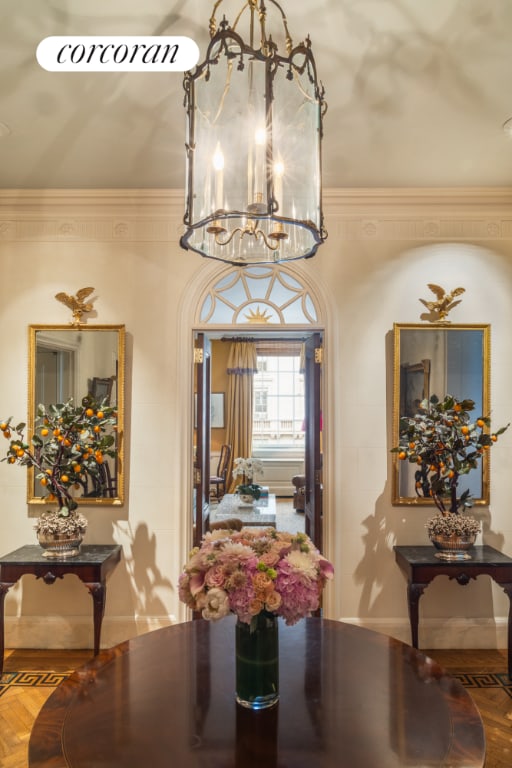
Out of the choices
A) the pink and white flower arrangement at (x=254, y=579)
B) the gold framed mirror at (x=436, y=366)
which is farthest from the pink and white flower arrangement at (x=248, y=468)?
the pink and white flower arrangement at (x=254, y=579)

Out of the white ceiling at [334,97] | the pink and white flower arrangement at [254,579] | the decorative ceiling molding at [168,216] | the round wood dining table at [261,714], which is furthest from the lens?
the decorative ceiling molding at [168,216]

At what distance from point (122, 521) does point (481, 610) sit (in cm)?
248

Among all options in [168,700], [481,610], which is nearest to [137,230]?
[168,700]

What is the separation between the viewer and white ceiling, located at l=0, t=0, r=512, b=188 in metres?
1.94

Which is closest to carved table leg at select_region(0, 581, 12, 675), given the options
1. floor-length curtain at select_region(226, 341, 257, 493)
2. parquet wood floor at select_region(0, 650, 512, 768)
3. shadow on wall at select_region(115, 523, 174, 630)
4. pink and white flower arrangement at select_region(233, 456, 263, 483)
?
parquet wood floor at select_region(0, 650, 512, 768)

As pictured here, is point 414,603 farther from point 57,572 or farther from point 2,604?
point 2,604

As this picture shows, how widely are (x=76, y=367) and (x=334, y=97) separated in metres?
2.28

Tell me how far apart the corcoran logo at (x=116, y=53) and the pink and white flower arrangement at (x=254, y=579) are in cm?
163

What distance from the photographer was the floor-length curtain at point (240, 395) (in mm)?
9219

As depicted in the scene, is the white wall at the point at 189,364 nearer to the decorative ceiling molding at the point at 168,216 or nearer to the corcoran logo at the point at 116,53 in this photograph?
the decorative ceiling molding at the point at 168,216

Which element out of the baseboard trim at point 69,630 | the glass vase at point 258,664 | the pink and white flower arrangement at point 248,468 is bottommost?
the baseboard trim at point 69,630

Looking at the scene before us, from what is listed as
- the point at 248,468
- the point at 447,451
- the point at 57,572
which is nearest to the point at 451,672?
the point at 447,451

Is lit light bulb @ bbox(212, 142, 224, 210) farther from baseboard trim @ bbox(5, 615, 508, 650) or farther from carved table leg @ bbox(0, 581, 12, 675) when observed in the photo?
baseboard trim @ bbox(5, 615, 508, 650)

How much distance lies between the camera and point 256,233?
6.06 ft
